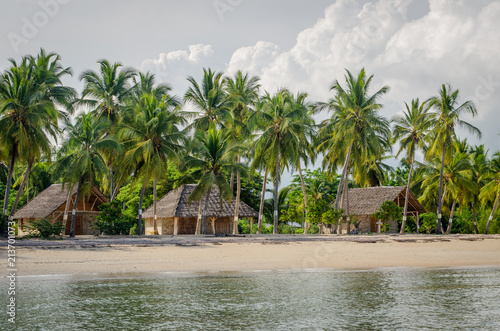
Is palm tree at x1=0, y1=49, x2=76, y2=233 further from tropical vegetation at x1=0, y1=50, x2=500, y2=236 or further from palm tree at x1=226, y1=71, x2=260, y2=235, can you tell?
palm tree at x1=226, y1=71, x2=260, y2=235

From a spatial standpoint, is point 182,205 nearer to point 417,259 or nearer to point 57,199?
point 57,199

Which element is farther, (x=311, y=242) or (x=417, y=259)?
(x=311, y=242)

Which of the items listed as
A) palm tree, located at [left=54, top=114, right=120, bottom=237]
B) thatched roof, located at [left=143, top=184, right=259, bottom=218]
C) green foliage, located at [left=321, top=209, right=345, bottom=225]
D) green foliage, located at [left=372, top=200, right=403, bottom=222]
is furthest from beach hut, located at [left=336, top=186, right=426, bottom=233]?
palm tree, located at [left=54, top=114, right=120, bottom=237]

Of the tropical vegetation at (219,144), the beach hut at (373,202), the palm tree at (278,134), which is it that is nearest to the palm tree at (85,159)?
the tropical vegetation at (219,144)

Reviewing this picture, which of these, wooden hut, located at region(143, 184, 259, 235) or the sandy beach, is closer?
the sandy beach

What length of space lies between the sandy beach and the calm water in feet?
6.92

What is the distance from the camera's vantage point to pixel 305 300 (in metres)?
10.2

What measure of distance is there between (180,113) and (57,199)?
937 centimetres

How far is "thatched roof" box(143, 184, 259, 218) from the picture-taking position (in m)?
34.0

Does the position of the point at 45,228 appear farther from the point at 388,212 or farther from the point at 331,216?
the point at 388,212

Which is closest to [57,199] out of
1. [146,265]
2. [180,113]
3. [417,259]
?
[180,113]

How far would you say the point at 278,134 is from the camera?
32.2m

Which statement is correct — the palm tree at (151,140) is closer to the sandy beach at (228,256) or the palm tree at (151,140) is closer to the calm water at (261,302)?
the sandy beach at (228,256)

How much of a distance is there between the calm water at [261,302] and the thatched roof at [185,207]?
20153mm
